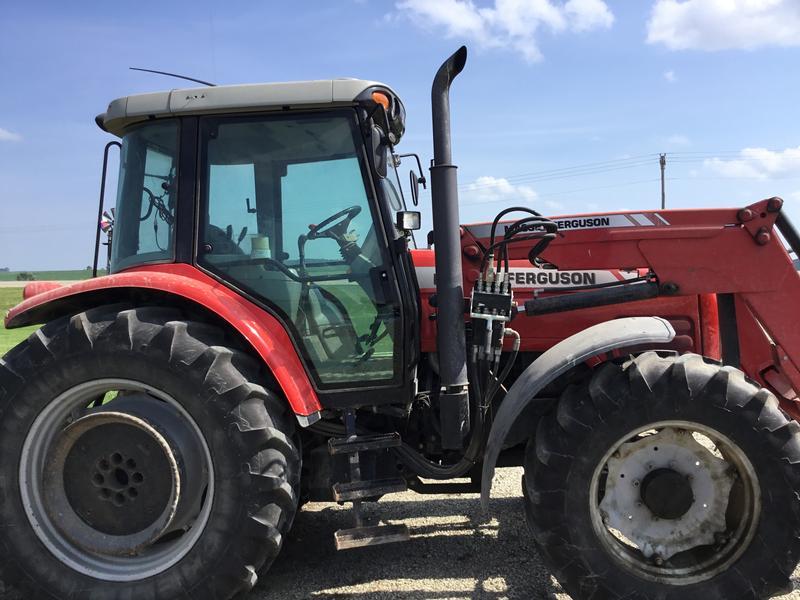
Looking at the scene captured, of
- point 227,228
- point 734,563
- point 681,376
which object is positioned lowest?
point 734,563

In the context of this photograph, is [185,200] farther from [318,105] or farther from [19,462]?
[19,462]

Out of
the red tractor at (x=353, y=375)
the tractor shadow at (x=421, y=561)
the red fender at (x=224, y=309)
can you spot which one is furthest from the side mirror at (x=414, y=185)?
the tractor shadow at (x=421, y=561)

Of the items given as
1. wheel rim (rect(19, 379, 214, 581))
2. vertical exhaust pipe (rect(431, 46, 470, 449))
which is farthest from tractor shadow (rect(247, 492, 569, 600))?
vertical exhaust pipe (rect(431, 46, 470, 449))

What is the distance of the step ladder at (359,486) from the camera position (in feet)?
9.76

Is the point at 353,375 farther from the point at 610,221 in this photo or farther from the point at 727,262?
the point at 727,262

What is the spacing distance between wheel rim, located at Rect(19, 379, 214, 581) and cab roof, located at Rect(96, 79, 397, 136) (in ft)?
4.34

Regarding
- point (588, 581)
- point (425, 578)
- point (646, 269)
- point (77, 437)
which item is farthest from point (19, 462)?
point (646, 269)

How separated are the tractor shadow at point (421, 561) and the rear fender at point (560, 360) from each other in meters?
0.53

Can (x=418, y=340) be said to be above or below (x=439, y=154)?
below

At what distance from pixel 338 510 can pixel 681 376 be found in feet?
7.97

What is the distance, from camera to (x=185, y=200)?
121 inches

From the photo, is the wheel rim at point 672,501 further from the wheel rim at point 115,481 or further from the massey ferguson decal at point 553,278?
the wheel rim at point 115,481

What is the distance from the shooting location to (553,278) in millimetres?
3465

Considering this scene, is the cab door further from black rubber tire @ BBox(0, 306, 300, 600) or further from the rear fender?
the rear fender
